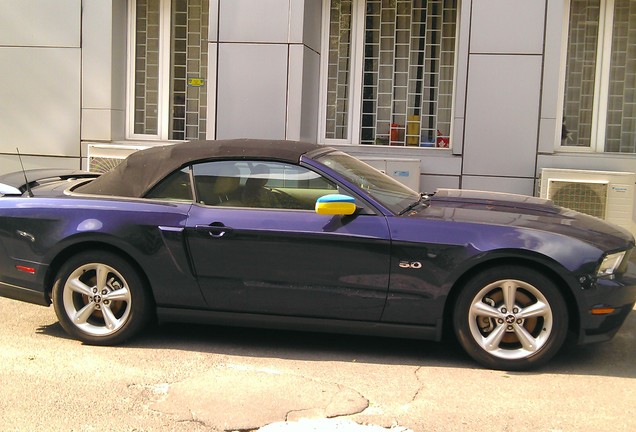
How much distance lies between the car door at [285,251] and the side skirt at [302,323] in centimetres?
5

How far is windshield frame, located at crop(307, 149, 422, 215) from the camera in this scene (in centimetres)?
525

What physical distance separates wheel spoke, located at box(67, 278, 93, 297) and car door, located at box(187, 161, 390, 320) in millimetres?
860

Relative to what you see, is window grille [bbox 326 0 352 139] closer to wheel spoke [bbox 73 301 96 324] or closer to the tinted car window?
the tinted car window

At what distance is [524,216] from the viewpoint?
17.4 ft

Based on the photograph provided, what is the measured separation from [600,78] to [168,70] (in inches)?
237

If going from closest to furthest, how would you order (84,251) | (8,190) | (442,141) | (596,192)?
(84,251) → (8,190) → (596,192) → (442,141)

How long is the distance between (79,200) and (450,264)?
279 centimetres

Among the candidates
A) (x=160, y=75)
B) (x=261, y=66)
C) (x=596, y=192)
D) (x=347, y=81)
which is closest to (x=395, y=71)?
(x=347, y=81)

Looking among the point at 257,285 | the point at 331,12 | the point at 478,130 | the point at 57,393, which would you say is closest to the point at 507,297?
the point at 257,285

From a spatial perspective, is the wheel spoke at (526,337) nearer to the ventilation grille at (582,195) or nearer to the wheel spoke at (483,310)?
the wheel spoke at (483,310)

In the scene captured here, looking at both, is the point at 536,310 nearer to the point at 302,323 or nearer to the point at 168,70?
the point at 302,323

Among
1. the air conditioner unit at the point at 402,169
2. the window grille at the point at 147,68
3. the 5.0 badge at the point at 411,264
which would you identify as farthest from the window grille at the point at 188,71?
the 5.0 badge at the point at 411,264

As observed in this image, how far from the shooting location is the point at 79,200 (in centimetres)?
550

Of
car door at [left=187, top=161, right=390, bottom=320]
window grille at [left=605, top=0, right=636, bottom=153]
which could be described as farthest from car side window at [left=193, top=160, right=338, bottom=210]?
window grille at [left=605, top=0, right=636, bottom=153]
